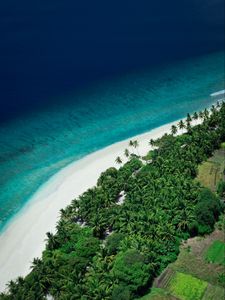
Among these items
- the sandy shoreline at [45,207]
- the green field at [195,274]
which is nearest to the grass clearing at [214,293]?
the green field at [195,274]

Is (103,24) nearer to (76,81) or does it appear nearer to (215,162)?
(76,81)

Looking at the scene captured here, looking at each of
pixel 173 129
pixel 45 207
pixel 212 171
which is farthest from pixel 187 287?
pixel 173 129

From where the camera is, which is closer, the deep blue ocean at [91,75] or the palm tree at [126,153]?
the palm tree at [126,153]

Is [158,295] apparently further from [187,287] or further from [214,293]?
[214,293]

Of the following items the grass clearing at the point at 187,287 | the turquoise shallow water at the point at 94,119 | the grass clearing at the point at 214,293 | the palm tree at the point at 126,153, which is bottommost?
the grass clearing at the point at 214,293

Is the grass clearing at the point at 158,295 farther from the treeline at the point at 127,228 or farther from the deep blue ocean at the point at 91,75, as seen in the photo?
the deep blue ocean at the point at 91,75

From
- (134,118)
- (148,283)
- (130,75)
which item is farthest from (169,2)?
(148,283)
